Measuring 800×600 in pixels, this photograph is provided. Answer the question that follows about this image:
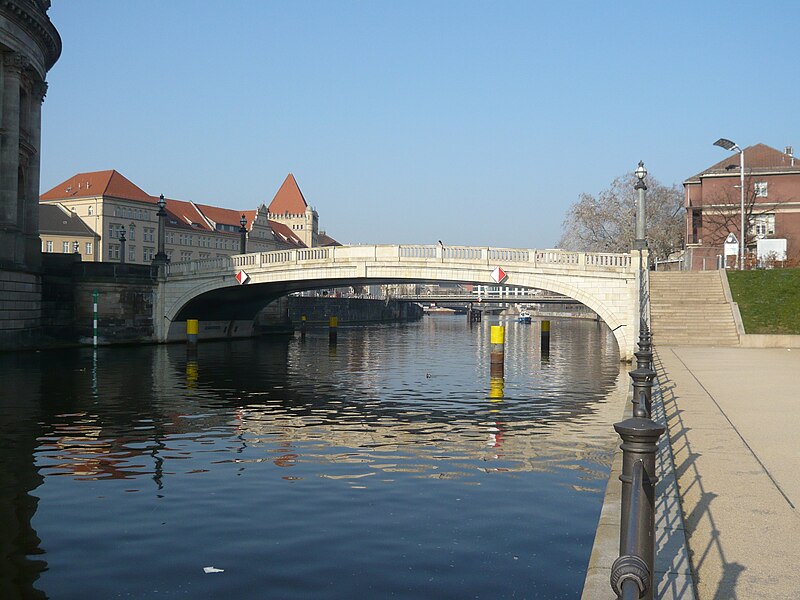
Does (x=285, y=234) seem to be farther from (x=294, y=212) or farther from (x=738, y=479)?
(x=738, y=479)

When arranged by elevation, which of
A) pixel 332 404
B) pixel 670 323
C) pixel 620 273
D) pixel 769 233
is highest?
pixel 769 233

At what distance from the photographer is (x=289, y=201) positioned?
17750cm

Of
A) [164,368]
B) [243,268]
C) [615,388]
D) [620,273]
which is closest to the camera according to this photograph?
[615,388]

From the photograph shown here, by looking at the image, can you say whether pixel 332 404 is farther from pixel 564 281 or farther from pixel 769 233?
pixel 769 233

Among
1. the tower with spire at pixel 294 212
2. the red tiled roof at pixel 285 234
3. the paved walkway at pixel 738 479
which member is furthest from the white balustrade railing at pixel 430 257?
the tower with spire at pixel 294 212

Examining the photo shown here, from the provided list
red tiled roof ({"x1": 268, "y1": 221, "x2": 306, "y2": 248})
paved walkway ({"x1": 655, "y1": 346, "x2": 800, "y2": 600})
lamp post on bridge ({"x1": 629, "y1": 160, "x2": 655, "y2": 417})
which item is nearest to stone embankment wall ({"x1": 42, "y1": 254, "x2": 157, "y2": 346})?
lamp post on bridge ({"x1": 629, "y1": 160, "x2": 655, "y2": 417})

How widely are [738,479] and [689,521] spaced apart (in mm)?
1974

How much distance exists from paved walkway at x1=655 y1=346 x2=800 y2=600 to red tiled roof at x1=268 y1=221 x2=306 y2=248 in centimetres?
13586

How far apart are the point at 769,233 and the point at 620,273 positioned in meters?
30.8

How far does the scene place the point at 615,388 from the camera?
27.3m

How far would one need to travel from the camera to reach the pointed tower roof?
17612 centimetres

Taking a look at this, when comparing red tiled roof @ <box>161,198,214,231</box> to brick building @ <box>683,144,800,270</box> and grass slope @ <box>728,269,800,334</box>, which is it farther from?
grass slope @ <box>728,269,800,334</box>

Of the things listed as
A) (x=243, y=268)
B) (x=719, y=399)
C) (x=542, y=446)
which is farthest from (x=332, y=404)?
(x=243, y=268)

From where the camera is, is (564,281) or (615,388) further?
(564,281)
